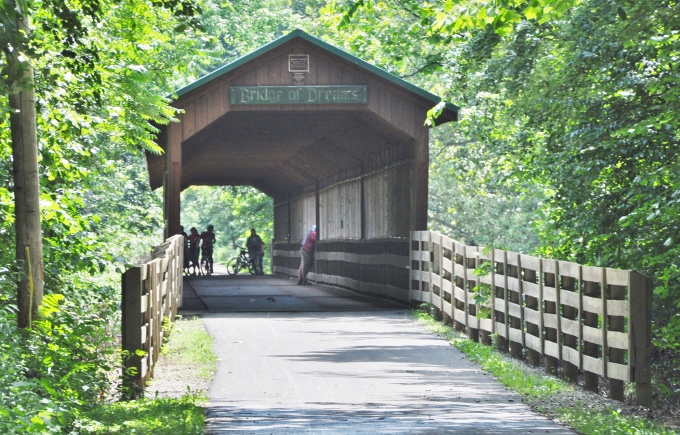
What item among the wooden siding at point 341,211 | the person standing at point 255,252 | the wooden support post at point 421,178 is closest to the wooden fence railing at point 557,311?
the wooden support post at point 421,178

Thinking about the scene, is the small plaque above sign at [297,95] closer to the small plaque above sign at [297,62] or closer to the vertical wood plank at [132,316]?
the small plaque above sign at [297,62]

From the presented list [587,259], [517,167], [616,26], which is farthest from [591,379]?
[517,167]

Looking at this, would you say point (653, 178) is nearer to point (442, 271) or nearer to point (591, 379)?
point (591, 379)

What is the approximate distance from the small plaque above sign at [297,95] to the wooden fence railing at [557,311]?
3.70 metres

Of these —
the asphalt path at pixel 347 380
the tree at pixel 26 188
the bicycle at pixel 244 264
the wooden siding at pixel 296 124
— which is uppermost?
the wooden siding at pixel 296 124

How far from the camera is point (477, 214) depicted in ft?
144

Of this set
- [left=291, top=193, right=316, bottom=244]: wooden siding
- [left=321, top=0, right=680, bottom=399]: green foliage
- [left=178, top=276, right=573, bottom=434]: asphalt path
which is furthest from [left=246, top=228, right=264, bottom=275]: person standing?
[left=178, top=276, right=573, bottom=434]: asphalt path

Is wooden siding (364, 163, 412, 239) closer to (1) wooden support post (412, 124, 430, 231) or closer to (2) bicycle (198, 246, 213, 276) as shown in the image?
(1) wooden support post (412, 124, 430, 231)

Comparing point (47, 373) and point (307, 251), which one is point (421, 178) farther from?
point (47, 373)

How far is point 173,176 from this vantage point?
17.9m

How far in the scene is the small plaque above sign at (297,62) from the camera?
1798 centimetres

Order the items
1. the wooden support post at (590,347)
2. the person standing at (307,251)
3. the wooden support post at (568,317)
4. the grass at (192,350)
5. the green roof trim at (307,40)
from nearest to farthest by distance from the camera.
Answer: the wooden support post at (590,347) < the wooden support post at (568,317) < the grass at (192,350) < the green roof trim at (307,40) < the person standing at (307,251)

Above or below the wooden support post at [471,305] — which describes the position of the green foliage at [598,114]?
above

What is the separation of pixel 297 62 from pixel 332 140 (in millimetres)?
5621
